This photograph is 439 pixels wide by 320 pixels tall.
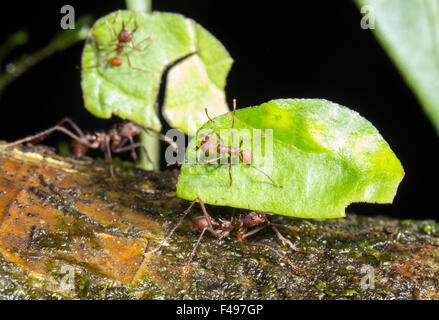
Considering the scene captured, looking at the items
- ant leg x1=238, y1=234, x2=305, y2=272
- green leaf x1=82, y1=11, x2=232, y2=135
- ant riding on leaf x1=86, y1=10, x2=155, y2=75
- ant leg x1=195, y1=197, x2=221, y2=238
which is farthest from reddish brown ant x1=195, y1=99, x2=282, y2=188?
ant riding on leaf x1=86, y1=10, x2=155, y2=75

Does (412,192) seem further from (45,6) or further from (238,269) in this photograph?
(45,6)

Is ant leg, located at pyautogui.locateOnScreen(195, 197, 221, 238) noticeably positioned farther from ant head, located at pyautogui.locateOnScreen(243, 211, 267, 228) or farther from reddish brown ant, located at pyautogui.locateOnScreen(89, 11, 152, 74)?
reddish brown ant, located at pyautogui.locateOnScreen(89, 11, 152, 74)

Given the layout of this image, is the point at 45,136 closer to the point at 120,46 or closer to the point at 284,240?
the point at 120,46

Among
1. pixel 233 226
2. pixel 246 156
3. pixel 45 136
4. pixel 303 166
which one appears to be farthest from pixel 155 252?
pixel 45 136

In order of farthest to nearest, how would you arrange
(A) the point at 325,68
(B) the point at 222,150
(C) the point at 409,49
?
(A) the point at 325,68
(C) the point at 409,49
(B) the point at 222,150

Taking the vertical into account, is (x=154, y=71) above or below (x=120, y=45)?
below

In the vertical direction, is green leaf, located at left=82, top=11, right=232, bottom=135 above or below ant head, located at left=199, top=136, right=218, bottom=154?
above

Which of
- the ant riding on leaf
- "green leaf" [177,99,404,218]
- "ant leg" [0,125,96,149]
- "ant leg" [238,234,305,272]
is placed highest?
the ant riding on leaf
